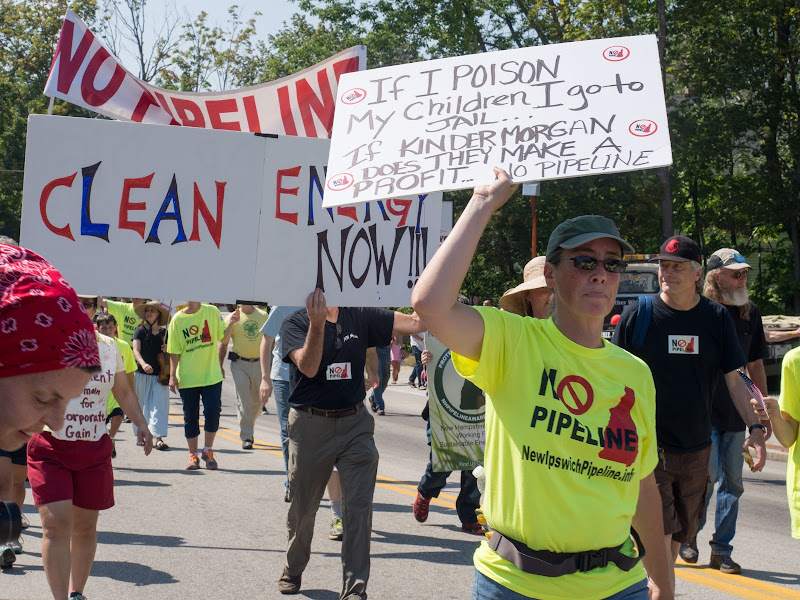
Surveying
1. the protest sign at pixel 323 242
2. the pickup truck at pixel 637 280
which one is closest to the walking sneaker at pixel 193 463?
the protest sign at pixel 323 242

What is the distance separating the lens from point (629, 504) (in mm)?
3195

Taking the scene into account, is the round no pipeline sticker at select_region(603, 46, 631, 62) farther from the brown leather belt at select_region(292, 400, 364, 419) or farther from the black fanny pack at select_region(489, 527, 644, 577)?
the brown leather belt at select_region(292, 400, 364, 419)

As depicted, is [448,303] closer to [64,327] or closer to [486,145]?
[486,145]

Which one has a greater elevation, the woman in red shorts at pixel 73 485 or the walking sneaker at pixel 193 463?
the woman in red shorts at pixel 73 485

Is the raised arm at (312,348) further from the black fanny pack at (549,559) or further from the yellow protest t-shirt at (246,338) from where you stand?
the yellow protest t-shirt at (246,338)

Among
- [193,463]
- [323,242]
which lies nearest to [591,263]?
[323,242]

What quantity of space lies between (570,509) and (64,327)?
1.78 meters

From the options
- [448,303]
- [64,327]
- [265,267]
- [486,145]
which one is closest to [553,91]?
[486,145]

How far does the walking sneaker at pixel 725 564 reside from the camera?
678cm

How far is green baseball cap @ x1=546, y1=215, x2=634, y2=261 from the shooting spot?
10.7 ft

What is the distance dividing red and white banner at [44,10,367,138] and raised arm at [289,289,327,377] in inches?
43.4

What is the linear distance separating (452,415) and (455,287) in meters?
→ 5.32

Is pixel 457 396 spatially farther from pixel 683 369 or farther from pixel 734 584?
pixel 683 369

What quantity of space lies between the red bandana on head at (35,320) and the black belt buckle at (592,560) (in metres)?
1.78
